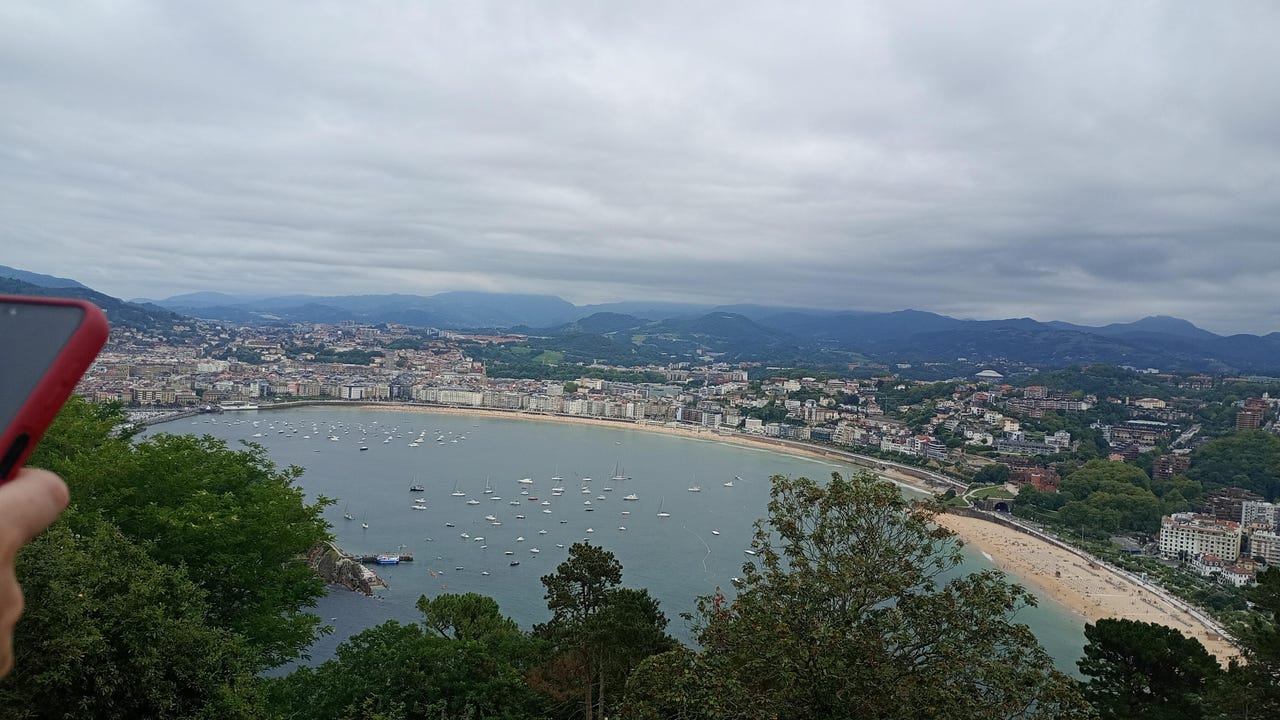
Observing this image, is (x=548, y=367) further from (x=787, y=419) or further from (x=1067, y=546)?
(x=1067, y=546)

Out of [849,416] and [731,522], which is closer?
[731,522]

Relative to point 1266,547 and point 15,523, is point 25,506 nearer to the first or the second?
point 15,523

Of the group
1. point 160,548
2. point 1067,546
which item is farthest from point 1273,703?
point 1067,546

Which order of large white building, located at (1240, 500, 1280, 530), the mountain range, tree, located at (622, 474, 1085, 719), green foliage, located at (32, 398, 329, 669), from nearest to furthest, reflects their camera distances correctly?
tree, located at (622, 474, 1085, 719)
green foliage, located at (32, 398, 329, 669)
large white building, located at (1240, 500, 1280, 530)
the mountain range

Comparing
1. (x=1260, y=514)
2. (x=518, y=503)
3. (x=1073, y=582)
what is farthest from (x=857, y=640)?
(x=1260, y=514)

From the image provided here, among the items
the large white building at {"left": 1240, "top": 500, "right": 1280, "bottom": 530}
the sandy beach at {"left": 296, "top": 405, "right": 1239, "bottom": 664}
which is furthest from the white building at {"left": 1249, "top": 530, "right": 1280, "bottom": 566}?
the sandy beach at {"left": 296, "top": 405, "right": 1239, "bottom": 664}

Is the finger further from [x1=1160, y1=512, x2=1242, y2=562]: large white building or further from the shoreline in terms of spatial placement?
[x1=1160, y1=512, x2=1242, y2=562]: large white building
